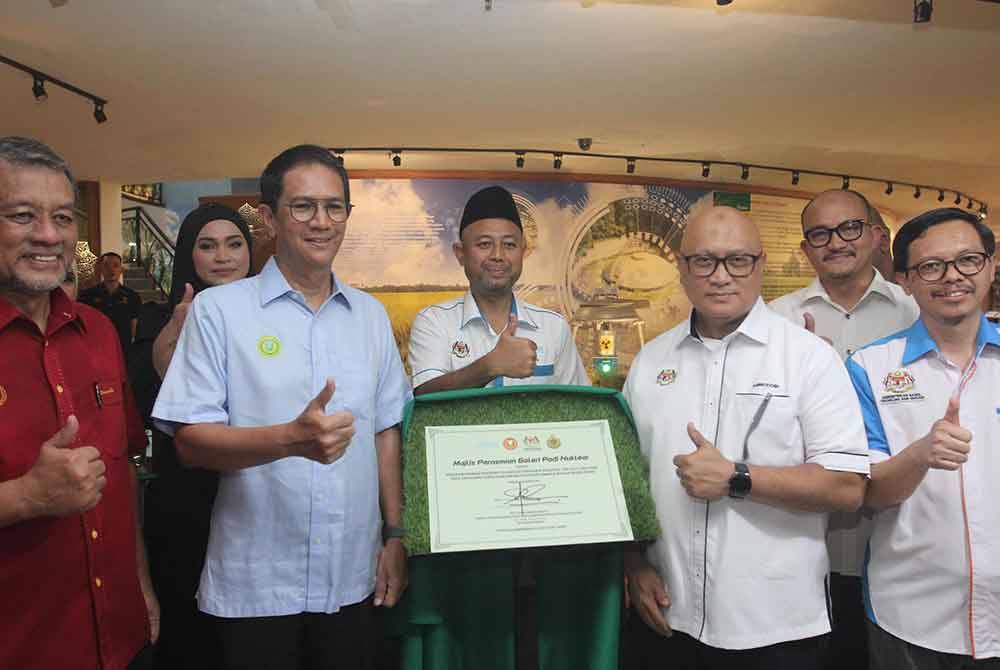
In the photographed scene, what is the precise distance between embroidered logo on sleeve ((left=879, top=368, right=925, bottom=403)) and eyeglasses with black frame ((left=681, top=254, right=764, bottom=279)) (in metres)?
0.50

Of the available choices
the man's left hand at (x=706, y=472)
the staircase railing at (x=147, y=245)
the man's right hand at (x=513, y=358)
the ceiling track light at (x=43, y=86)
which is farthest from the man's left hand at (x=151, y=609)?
the staircase railing at (x=147, y=245)

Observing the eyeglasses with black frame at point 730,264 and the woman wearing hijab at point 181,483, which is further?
the woman wearing hijab at point 181,483

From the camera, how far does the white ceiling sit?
4.97m

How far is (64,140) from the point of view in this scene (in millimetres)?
7980

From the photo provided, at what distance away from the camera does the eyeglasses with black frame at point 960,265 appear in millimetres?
1891

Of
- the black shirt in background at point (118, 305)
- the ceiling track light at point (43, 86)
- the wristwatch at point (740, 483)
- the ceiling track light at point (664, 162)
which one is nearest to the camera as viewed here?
the wristwatch at point (740, 483)

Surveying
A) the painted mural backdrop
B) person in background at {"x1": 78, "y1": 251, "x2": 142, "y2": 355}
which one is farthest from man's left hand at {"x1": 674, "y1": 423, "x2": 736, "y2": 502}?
the painted mural backdrop

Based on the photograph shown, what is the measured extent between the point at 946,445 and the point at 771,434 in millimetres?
395

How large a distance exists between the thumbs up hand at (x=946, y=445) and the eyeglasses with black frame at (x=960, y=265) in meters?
0.37

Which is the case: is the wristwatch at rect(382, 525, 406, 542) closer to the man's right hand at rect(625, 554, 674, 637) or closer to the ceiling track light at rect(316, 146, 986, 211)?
the man's right hand at rect(625, 554, 674, 637)

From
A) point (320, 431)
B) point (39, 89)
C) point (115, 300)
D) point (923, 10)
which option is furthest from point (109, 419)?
point (115, 300)

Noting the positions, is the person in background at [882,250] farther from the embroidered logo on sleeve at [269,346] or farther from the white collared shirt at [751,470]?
the embroidered logo on sleeve at [269,346]

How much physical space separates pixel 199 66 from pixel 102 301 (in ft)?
8.09

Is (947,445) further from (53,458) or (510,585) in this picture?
(53,458)
